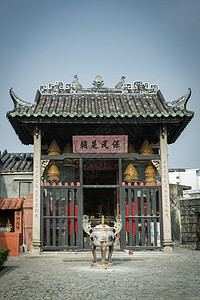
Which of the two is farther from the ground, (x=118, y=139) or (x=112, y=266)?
(x=118, y=139)

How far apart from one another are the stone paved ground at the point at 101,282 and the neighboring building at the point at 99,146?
2.36 meters

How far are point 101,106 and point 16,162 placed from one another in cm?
581

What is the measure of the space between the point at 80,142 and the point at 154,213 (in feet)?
10.8

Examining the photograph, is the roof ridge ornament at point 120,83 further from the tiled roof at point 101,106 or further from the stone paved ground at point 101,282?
the stone paved ground at point 101,282

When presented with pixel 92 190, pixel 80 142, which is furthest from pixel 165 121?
pixel 92 190

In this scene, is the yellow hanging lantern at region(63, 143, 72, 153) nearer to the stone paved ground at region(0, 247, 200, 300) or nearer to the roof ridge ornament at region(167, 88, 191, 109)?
the roof ridge ornament at region(167, 88, 191, 109)

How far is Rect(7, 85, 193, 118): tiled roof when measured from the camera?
1127cm


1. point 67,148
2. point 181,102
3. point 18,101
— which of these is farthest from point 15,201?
point 181,102

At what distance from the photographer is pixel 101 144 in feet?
39.2

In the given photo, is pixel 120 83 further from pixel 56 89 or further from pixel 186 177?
pixel 186 177

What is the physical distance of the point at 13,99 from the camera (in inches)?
458

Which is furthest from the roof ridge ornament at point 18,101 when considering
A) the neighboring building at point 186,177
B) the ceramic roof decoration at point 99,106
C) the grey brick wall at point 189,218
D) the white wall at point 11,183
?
the neighboring building at point 186,177

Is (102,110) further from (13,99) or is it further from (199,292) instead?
(199,292)

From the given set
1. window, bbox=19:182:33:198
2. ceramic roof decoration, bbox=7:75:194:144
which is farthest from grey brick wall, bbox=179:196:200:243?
window, bbox=19:182:33:198
